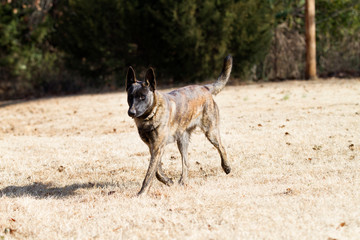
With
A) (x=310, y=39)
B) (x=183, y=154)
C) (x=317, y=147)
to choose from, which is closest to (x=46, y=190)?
(x=183, y=154)

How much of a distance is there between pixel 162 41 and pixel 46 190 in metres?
15.5

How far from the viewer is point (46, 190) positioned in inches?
307

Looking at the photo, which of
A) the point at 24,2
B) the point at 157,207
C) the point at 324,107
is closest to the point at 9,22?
the point at 24,2

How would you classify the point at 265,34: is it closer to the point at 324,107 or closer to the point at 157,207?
the point at 324,107

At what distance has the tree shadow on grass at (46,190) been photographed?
7441 millimetres

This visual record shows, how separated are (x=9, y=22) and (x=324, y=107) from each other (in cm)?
1614

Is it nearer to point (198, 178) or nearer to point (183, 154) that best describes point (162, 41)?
point (198, 178)

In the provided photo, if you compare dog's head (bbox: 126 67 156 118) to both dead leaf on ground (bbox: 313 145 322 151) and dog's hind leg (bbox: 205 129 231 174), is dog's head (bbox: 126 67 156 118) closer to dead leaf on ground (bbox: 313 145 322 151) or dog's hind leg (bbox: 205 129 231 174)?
dog's hind leg (bbox: 205 129 231 174)

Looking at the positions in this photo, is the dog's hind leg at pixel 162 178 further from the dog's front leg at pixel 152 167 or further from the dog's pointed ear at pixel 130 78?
the dog's pointed ear at pixel 130 78

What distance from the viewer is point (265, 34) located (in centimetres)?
2227

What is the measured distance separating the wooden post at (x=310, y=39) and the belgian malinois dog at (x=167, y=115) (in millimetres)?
14954

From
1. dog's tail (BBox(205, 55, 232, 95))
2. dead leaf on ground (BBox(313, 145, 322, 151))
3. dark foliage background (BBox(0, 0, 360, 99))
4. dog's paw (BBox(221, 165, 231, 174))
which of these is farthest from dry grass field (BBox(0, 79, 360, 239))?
dark foliage background (BBox(0, 0, 360, 99))

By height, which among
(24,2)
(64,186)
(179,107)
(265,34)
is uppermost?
(24,2)

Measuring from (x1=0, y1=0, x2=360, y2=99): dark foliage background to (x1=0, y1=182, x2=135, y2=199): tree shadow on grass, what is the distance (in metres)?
13.5
